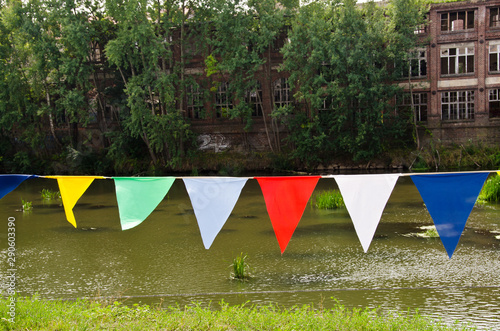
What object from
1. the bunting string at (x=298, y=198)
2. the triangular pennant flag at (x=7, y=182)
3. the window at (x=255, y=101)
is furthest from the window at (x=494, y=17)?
the triangular pennant flag at (x=7, y=182)

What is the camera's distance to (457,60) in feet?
→ 114

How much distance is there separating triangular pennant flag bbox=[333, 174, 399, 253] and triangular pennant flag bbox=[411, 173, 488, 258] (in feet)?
1.48

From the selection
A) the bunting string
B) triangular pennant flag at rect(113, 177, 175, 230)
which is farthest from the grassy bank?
triangular pennant flag at rect(113, 177, 175, 230)

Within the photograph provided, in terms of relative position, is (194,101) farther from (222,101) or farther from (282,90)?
(282,90)

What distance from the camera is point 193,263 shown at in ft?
37.9

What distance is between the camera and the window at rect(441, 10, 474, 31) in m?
34.5

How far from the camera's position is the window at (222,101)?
3734 cm

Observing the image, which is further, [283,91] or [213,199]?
[283,91]

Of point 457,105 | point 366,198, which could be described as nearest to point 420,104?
point 457,105

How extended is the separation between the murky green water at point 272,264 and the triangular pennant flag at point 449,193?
1669mm

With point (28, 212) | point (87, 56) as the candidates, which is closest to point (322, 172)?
point (87, 56)

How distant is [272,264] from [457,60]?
28.8m

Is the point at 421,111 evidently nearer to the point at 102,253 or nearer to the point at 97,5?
the point at 97,5

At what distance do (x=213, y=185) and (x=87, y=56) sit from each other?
28839 millimetres
